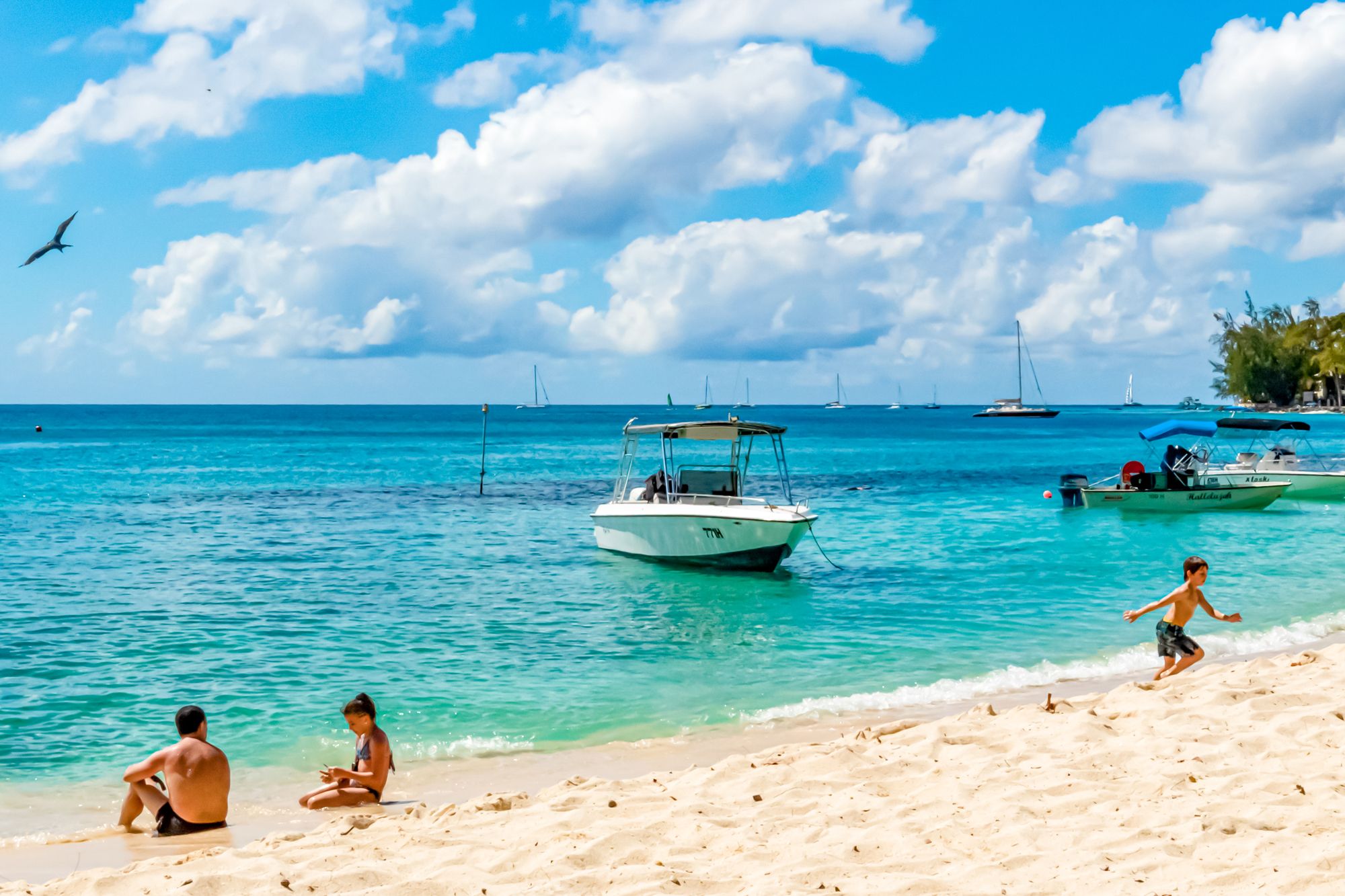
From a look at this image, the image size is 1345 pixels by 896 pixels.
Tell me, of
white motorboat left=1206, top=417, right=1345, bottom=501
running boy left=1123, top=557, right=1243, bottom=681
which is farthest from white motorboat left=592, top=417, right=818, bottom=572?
white motorboat left=1206, top=417, right=1345, bottom=501

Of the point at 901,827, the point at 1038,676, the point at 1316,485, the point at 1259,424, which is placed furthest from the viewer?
the point at 1316,485

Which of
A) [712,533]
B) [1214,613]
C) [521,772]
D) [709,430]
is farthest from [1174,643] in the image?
[709,430]

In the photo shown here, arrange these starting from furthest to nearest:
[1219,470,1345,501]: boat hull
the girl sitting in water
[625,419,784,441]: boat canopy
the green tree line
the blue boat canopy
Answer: the green tree line, [1219,470,1345,501]: boat hull, the blue boat canopy, [625,419,784,441]: boat canopy, the girl sitting in water

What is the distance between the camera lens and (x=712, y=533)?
2072 cm

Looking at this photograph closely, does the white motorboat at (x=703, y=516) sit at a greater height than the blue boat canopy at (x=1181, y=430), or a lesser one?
lesser

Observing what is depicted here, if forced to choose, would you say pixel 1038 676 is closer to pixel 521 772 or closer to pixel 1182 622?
pixel 1182 622

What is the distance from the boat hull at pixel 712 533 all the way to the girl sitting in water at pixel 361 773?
40.1ft

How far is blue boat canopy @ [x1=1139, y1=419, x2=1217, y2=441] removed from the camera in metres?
30.6

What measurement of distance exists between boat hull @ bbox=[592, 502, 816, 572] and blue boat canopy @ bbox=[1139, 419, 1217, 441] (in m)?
15.7

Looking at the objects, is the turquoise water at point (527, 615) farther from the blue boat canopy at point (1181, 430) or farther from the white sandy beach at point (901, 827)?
the white sandy beach at point (901, 827)

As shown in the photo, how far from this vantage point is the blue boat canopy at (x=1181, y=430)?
100 ft

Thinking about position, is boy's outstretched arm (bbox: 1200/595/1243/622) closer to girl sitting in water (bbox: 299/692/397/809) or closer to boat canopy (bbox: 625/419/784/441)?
girl sitting in water (bbox: 299/692/397/809)

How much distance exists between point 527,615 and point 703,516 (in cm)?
478

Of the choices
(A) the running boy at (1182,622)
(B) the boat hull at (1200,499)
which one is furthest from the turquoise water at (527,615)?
(A) the running boy at (1182,622)
